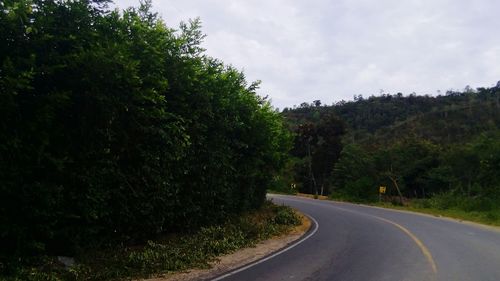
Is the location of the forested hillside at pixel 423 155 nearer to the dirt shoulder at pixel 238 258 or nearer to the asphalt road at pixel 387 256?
the asphalt road at pixel 387 256

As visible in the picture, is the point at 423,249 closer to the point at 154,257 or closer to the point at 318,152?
the point at 154,257

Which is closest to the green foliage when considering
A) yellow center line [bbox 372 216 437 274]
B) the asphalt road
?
yellow center line [bbox 372 216 437 274]

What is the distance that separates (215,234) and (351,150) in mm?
36256

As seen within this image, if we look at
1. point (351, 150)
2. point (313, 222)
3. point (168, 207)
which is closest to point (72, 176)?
point (168, 207)

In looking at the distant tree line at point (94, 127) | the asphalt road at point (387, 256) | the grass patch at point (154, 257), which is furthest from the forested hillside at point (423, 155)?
the distant tree line at point (94, 127)

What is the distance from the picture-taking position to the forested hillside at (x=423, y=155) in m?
37.3

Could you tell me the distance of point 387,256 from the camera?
12336mm

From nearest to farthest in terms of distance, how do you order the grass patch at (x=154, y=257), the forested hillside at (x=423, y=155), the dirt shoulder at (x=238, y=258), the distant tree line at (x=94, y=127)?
the distant tree line at (x=94, y=127) → the grass patch at (x=154, y=257) → the dirt shoulder at (x=238, y=258) → the forested hillside at (x=423, y=155)

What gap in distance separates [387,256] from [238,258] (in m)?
3.76

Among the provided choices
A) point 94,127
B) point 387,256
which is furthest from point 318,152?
point 94,127

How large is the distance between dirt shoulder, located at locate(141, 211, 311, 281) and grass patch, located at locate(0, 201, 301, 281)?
302 mm

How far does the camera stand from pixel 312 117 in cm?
8681

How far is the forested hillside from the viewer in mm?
37344

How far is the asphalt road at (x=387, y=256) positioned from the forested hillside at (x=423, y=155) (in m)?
14.5
